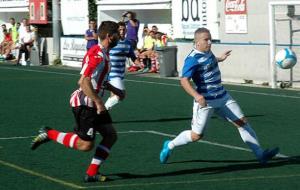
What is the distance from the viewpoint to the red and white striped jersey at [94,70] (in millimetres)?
10211

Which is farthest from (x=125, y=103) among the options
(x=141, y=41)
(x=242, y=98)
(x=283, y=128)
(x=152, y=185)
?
(x=141, y=41)

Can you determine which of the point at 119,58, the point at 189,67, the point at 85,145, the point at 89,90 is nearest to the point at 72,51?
the point at 119,58

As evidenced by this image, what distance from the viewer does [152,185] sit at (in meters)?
10.2

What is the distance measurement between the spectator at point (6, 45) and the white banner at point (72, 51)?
4.84m

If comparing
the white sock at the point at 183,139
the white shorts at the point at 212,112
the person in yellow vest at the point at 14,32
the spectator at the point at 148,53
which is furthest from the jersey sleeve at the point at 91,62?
the person in yellow vest at the point at 14,32

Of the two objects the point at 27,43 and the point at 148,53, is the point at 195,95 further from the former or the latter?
the point at 27,43

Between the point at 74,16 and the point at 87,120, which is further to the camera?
the point at 74,16

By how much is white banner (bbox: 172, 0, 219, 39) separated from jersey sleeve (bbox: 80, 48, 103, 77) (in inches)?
742

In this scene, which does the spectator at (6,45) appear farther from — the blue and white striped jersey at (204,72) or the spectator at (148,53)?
the blue and white striped jersey at (204,72)

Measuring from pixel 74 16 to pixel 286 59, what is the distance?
17125mm

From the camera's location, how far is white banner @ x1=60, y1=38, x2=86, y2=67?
36.6m

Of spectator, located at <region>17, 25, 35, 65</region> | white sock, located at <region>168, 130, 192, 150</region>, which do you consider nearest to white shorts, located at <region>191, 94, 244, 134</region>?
white sock, located at <region>168, 130, 192, 150</region>

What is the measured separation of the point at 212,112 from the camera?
37.3 ft

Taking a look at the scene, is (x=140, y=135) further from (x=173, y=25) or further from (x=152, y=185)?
(x=173, y=25)
